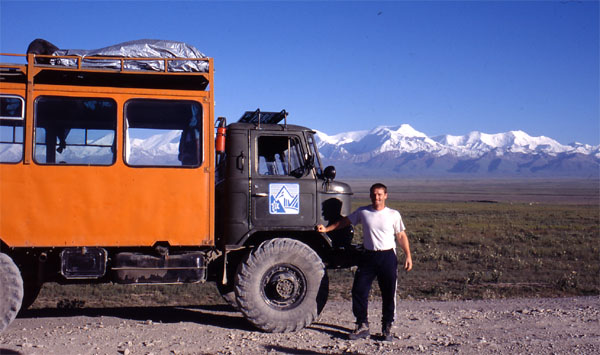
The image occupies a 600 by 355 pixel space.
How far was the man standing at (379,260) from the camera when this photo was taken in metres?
7.39

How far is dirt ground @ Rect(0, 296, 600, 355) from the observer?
22.4ft

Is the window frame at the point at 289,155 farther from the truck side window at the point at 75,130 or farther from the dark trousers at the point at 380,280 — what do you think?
the truck side window at the point at 75,130

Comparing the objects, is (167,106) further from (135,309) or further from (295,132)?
(135,309)

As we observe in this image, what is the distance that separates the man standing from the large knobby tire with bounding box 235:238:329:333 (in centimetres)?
62

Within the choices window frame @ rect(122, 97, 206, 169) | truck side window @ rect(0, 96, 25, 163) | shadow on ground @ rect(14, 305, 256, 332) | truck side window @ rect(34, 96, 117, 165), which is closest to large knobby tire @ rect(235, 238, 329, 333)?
shadow on ground @ rect(14, 305, 256, 332)

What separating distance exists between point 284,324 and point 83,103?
4.02 m

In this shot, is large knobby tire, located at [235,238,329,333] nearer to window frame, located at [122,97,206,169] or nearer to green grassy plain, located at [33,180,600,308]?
window frame, located at [122,97,206,169]

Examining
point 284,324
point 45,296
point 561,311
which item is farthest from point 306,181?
point 45,296

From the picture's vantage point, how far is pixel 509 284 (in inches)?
524

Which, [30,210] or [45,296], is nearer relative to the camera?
[30,210]

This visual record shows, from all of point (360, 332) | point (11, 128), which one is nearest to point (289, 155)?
point (360, 332)

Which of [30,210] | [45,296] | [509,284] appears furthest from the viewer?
[509,284]

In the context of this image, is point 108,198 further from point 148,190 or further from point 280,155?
point 280,155

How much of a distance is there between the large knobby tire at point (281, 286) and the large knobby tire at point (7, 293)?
2.80 metres
